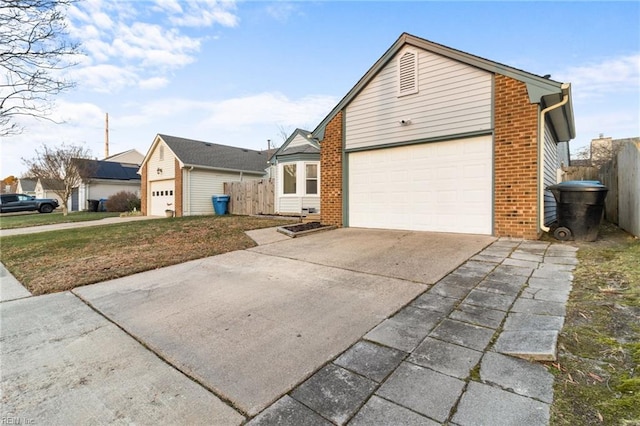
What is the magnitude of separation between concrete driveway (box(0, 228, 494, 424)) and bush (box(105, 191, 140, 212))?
2047 centimetres

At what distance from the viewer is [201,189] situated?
1756 centimetres

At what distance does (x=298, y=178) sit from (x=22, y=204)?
27520 mm

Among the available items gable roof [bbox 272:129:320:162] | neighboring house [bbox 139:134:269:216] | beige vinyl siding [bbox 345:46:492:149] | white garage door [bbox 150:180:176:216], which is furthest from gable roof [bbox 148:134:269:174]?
beige vinyl siding [bbox 345:46:492:149]

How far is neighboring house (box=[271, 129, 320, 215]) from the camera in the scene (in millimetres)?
13445

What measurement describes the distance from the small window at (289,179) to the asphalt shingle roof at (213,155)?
6.10m

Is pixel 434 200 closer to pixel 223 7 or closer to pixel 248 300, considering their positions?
pixel 248 300

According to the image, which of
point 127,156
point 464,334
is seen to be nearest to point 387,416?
point 464,334

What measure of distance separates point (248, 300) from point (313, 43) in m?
9.84

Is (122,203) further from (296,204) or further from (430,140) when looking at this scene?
(430,140)

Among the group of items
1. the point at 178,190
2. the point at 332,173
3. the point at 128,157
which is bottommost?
the point at 178,190

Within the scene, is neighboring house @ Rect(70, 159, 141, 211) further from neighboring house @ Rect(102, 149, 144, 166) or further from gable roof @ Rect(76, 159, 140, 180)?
neighboring house @ Rect(102, 149, 144, 166)

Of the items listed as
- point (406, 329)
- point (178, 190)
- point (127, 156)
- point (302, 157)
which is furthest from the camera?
point (127, 156)

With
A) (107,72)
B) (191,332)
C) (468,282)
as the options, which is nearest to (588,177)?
(468,282)

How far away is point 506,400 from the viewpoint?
172 centimetres
